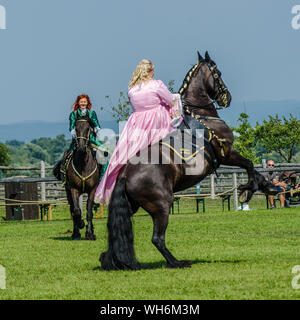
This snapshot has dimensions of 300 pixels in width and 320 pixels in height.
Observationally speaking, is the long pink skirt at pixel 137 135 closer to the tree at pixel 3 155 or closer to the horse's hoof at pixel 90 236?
the horse's hoof at pixel 90 236

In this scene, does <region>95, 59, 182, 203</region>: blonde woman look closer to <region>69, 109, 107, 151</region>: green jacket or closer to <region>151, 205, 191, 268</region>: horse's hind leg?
<region>151, 205, 191, 268</region>: horse's hind leg

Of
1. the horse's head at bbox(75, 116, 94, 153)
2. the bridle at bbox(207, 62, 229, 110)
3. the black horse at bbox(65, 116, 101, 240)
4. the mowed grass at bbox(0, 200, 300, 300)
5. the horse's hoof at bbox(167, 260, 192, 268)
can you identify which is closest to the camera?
the mowed grass at bbox(0, 200, 300, 300)

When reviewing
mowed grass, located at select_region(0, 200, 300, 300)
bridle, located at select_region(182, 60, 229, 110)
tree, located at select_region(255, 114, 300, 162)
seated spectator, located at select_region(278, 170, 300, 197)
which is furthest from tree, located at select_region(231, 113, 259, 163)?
bridle, located at select_region(182, 60, 229, 110)

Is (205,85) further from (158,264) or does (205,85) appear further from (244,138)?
(244,138)

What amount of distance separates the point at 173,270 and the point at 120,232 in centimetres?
81

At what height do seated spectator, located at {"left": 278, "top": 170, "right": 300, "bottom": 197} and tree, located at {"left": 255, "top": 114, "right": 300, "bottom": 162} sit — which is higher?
tree, located at {"left": 255, "top": 114, "right": 300, "bottom": 162}

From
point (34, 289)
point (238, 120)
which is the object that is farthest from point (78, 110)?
point (238, 120)

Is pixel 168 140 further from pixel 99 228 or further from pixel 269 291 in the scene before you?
pixel 99 228

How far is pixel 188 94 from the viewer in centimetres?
988

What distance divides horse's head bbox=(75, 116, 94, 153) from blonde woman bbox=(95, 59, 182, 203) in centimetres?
427

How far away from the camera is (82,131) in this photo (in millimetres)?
13352

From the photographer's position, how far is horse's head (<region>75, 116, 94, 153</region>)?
13.3 meters

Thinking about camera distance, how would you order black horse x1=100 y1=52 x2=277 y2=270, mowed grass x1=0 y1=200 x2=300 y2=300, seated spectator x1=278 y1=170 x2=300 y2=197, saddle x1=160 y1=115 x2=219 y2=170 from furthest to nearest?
seated spectator x1=278 y1=170 x2=300 y2=197 < saddle x1=160 y1=115 x2=219 y2=170 < black horse x1=100 y1=52 x2=277 y2=270 < mowed grass x1=0 y1=200 x2=300 y2=300

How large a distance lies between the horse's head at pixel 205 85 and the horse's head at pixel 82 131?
3.84 m
